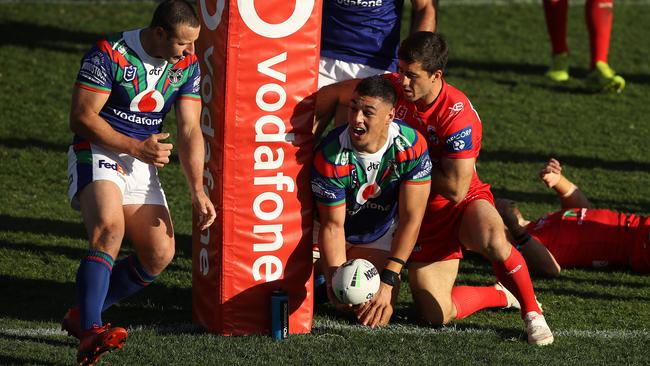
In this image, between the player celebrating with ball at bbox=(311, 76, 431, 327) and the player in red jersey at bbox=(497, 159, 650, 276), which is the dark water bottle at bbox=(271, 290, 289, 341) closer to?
the player celebrating with ball at bbox=(311, 76, 431, 327)

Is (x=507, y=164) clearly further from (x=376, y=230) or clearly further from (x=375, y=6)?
(x=376, y=230)

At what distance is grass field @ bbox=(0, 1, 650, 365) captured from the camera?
582 cm

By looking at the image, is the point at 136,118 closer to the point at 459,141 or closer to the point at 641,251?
the point at 459,141

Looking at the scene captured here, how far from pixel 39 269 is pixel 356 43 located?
97.6 inches

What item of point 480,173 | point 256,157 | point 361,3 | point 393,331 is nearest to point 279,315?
point 393,331

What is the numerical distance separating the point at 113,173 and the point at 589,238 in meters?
3.24

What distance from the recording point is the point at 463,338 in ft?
20.0

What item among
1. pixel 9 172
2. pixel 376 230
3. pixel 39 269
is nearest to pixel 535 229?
pixel 376 230

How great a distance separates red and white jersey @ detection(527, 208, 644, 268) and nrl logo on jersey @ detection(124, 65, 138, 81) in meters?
2.99

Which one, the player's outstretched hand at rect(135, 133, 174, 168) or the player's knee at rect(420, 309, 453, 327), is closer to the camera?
the player's outstretched hand at rect(135, 133, 174, 168)

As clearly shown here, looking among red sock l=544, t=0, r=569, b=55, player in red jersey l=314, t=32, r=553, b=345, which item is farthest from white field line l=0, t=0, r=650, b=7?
player in red jersey l=314, t=32, r=553, b=345

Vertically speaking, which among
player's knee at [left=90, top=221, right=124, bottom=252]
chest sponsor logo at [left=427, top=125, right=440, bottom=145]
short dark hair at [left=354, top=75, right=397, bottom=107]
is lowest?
player's knee at [left=90, top=221, right=124, bottom=252]

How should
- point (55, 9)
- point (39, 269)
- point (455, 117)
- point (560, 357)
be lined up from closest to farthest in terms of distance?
point (560, 357), point (455, 117), point (39, 269), point (55, 9)

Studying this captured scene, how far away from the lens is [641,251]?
7.32 metres
